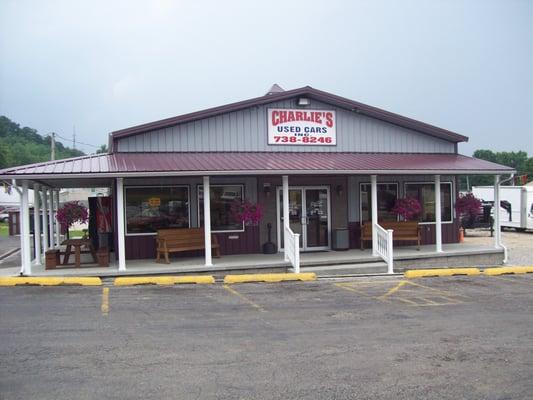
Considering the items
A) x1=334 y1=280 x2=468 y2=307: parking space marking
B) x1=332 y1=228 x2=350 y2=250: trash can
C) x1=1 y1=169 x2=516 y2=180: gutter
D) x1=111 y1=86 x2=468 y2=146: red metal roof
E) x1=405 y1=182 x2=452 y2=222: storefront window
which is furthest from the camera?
x1=405 y1=182 x2=452 y2=222: storefront window

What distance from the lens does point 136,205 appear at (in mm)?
15625

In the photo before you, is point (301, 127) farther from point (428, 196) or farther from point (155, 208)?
point (155, 208)

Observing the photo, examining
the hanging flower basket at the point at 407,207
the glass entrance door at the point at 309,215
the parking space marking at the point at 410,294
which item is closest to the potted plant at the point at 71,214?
the glass entrance door at the point at 309,215

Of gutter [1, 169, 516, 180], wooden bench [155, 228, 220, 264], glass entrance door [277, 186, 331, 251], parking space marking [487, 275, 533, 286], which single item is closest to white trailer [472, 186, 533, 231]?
gutter [1, 169, 516, 180]

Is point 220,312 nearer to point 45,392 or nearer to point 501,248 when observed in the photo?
point 45,392

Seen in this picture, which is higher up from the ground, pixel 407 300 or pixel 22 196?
pixel 22 196

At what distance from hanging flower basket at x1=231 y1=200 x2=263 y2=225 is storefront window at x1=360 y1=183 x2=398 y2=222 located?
3.85 m

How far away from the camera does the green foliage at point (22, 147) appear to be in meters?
74.4

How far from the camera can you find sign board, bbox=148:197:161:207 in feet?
51.5

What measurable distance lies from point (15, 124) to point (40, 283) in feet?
296

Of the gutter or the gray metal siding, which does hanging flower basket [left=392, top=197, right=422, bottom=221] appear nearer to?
the gutter

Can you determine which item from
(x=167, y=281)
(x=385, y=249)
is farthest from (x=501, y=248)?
(x=167, y=281)

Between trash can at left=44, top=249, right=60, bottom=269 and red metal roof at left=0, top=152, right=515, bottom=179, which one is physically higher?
red metal roof at left=0, top=152, right=515, bottom=179

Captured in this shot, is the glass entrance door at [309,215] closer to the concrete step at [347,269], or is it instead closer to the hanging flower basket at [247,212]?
the hanging flower basket at [247,212]
